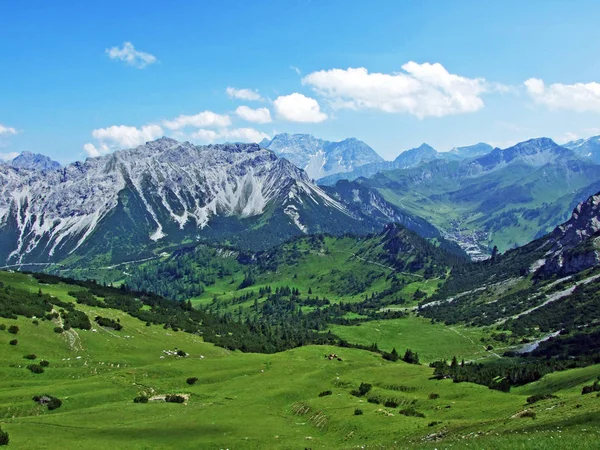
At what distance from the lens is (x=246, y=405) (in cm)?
8938

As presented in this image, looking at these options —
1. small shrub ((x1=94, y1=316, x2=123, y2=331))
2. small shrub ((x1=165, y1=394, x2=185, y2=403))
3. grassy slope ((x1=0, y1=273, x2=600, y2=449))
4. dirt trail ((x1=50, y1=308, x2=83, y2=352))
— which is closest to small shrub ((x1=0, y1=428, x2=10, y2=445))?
grassy slope ((x1=0, y1=273, x2=600, y2=449))

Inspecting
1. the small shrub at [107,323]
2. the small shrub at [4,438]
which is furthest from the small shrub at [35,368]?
the small shrub at [4,438]

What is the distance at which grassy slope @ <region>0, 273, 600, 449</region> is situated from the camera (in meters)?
59.4

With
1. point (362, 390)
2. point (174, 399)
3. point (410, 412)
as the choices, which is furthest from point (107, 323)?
point (410, 412)

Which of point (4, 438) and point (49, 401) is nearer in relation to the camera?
point (4, 438)

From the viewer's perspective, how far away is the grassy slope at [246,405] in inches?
2339

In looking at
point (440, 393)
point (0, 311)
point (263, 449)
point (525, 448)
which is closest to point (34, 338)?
point (0, 311)

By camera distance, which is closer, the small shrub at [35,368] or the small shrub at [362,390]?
the small shrub at [362,390]

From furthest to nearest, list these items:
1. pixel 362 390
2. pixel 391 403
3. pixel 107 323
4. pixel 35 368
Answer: pixel 107 323 < pixel 35 368 < pixel 362 390 < pixel 391 403

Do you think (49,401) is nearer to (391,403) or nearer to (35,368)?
(35,368)

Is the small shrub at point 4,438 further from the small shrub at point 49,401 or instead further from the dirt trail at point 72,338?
the dirt trail at point 72,338

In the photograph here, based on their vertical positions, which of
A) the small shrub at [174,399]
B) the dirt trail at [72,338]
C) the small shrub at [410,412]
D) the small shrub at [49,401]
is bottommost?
the small shrub at [410,412]

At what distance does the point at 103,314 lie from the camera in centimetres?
16812

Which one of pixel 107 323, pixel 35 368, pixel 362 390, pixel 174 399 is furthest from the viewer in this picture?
pixel 107 323
